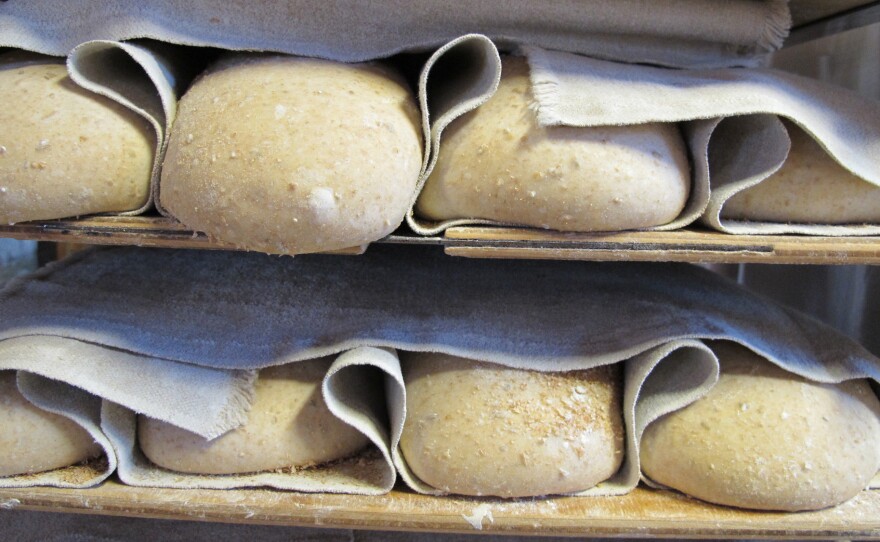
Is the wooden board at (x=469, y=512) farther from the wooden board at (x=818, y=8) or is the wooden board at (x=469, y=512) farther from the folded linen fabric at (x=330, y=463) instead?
the wooden board at (x=818, y=8)

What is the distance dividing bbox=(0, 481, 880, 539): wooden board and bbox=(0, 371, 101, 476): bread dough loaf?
0.13 ft

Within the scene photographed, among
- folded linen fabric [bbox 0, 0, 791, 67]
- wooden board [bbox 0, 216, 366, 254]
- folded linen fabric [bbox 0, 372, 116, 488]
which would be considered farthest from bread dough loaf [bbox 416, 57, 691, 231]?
folded linen fabric [bbox 0, 372, 116, 488]

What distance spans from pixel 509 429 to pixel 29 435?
28.3 inches

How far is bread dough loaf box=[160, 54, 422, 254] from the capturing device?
2.56ft

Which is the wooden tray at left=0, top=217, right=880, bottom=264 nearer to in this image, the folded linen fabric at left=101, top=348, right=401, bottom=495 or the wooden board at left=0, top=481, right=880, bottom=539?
the folded linen fabric at left=101, top=348, right=401, bottom=495

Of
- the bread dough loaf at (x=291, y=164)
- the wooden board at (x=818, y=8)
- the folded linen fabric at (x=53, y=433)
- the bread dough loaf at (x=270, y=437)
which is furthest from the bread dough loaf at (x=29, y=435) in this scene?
the wooden board at (x=818, y=8)

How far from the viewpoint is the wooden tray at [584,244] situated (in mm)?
868

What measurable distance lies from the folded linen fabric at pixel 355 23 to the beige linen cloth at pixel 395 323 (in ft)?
1.27

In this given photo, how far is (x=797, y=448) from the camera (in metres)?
0.92

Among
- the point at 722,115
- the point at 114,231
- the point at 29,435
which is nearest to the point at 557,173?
the point at 722,115

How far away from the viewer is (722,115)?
88cm

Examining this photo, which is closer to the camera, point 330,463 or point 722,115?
point 722,115

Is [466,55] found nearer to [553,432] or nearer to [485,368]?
[485,368]

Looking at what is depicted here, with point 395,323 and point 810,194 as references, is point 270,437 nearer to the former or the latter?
point 395,323
